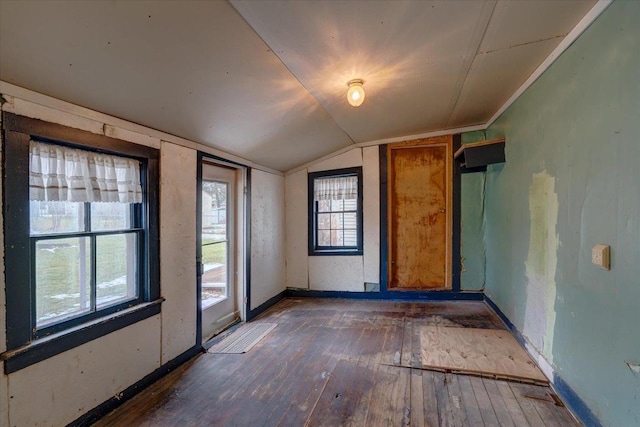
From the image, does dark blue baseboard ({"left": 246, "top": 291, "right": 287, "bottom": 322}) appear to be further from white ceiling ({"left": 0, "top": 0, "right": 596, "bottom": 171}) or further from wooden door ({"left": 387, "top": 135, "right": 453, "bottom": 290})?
white ceiling ({"left": 0, "top": 0, "right": 596, "bottom": 171})

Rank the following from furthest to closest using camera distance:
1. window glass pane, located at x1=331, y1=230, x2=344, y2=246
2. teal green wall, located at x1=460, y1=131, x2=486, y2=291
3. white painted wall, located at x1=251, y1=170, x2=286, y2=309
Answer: window glass pane, located at x1=331, y1=230, x2=344, y2=246
teal green wall, located at x1=460, y1=131, x2=486, y2=291
white painted wall, located at x1=251, y1=170, x2=286, y2=309

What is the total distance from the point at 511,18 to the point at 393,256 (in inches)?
137

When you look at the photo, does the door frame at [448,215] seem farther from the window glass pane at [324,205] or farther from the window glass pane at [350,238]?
the window glass pane at [324,205]

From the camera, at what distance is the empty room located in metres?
1.60

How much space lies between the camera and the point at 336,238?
5012 mm

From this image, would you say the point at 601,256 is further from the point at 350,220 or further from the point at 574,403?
the point at 350,220

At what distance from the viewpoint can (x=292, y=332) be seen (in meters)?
3.50

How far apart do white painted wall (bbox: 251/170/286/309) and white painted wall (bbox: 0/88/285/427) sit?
0.78 meters

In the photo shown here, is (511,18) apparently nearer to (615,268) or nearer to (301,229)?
(615,268)

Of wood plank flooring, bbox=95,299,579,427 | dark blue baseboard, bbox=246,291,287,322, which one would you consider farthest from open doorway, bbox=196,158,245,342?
wood plank flooring, bbox=95,299,579,427

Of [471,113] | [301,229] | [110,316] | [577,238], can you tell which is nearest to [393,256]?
[301,229]

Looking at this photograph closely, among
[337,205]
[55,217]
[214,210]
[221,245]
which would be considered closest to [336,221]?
[337,205]

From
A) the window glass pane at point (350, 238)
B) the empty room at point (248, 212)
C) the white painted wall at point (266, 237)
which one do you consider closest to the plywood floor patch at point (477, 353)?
the empty room at point (248, 212)

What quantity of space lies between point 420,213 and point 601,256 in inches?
117
